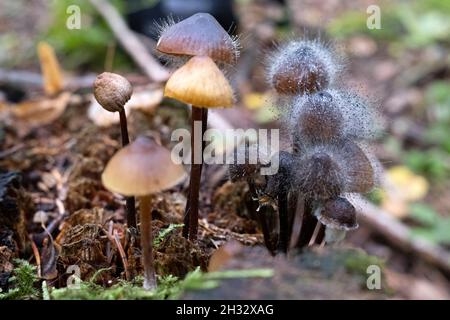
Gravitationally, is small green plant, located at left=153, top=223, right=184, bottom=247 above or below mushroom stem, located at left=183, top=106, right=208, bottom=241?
below

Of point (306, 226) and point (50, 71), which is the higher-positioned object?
point (50, 71)

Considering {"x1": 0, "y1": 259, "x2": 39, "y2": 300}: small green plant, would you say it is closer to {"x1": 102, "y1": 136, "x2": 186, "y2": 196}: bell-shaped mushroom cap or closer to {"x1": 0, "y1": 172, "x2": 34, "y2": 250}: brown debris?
{"x1": 0, "y1": 172, "x2": 34, "y2": 250}: brown debris

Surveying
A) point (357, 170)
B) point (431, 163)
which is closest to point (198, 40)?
point (357, 170)

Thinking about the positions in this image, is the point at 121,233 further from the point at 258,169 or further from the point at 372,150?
the point at 372,150

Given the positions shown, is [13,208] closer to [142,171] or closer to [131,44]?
[142,171]

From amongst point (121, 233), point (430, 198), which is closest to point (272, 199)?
point (121, 233)

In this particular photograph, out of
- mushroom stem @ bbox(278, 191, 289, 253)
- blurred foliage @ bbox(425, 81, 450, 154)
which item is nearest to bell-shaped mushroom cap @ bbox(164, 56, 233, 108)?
mushroom stem @ bbox(278, 191, 289, 253)

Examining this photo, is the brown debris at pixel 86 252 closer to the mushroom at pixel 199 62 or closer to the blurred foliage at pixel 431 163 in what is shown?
the mushroom at pixel 199 62

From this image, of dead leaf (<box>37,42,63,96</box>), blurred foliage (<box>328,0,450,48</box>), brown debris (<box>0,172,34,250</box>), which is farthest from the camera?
blurred foliage (<box>328,0,450,48</box>)
